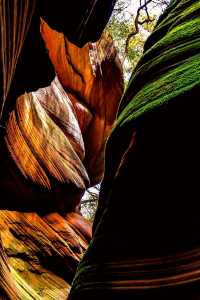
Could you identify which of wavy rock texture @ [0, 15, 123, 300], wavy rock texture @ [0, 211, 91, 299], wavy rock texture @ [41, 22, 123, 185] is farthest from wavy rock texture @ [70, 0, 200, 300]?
wavy rock texture @ [41, 22, 123, 185]

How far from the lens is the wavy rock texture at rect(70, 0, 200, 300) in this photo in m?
1.83

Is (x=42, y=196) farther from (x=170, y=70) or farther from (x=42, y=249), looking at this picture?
(x=170, y=70)

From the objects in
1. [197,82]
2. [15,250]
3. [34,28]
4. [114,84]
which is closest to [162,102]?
[197,82]

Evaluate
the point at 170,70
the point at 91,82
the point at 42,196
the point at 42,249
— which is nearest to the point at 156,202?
the point at 170,70

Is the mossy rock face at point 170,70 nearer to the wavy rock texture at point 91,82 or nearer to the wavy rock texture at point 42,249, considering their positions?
the wavy rock texture at point 42,249

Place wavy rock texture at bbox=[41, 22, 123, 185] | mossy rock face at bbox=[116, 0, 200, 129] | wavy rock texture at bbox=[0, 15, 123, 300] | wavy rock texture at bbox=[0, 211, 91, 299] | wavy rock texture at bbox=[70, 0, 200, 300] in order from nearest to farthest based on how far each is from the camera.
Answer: wavy rock texture at bbox=[70, 0, 200, 300]
mossy rock face at bbox=[116, 0, 200, 129]
wavy rock texture at bbox=[0, 211, 91, 299]
wavy rock texture at bbox=[0, 15, 123, 300]
wavy rock texture at bbox=[41, 22, 123, 185]

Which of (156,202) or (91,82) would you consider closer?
(156,202)

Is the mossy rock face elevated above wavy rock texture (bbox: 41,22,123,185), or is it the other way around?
the mossy rock face

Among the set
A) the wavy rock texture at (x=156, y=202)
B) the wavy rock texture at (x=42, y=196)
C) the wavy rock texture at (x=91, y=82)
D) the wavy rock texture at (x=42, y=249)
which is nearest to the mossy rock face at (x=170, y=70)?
the wavy rock texture at (x=156, y=202)

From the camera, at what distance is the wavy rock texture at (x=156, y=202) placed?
6.00ft

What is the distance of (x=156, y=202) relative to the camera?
6.80 ft

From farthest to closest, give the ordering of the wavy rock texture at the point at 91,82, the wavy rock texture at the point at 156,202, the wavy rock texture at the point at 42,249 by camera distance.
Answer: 1. the wavy rock texture at the point at 91,82
2. the wavy rock texture at the point at 42,249
3. the wavy rock texture at the point at 156,202

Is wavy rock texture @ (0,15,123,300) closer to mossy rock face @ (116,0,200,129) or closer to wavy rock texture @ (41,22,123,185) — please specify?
wavy rock texture @ (41,22,123,185)

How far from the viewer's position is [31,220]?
8.17 m
